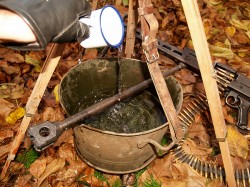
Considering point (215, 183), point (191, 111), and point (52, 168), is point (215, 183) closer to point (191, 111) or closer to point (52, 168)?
point (191, 111)

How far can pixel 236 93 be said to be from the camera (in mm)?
2291

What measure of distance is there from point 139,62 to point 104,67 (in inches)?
11.2

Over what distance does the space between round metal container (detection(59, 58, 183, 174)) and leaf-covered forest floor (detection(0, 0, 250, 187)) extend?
139mm

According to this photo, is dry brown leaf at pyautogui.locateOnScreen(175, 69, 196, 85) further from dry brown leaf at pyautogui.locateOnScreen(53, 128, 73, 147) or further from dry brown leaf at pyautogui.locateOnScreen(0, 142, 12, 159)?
dry brown leaf at pyautogui.locateOnScreen(0, 142, 12, 159)

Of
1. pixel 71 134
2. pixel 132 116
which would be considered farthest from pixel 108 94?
pixel 71 134

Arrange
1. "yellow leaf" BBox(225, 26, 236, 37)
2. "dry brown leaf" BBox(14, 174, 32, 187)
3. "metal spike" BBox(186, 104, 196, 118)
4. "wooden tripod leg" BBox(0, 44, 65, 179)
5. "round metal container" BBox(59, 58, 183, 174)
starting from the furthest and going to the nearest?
"yellow leaf" BBox(225, 26, 236, 37) → "metal spike" BBox(186, 104, 196, 118) → "dry brown leaf" BBox(14, 174, 32, 187) → "round metal container" BBox(59, 58, 183, 174) → "wooden tripod leg" BBox(0, 44, 65, 179)

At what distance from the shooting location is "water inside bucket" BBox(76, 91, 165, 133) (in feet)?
→ 7.07

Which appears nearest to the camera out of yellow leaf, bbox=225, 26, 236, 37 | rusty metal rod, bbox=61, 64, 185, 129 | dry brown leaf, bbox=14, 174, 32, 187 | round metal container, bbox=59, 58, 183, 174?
rusty metal rod, bbox=61, 64, 185, 129

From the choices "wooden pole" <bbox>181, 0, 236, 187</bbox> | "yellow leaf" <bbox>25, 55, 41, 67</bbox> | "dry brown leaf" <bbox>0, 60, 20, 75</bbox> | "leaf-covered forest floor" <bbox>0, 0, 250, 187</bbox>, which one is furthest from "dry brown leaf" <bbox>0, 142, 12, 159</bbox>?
"wooden pole" <bbox>181, 0, 236, 187</bbox>

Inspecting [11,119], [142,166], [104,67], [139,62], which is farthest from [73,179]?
[139,62]

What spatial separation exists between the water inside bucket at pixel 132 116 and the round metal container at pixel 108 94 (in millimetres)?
117

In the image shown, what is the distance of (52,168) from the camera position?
2.02 m

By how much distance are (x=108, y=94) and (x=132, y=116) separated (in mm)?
283

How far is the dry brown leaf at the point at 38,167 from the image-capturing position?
2.00 metres
